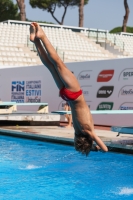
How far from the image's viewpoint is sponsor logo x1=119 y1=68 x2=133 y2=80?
48.2ft

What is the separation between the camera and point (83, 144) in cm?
523

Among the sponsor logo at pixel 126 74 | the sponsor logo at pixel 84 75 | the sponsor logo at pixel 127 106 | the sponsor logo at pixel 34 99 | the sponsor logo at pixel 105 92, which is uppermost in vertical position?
the sponsor logo at pixel 126 74

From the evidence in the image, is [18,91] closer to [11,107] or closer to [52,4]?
[11,107]

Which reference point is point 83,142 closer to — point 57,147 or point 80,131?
point 80,131

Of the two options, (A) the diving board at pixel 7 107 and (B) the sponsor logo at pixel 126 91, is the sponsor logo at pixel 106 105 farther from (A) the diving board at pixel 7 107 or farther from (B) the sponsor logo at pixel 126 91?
(A) the diving board at pixel 7 107

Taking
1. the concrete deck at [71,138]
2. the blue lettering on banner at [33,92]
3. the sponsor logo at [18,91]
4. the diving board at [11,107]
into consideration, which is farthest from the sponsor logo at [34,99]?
the concrete deck at [71,138]

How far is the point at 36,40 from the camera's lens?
206 inches

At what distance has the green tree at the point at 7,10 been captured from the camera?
166 ft

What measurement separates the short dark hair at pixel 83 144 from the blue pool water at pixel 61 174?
219 cm

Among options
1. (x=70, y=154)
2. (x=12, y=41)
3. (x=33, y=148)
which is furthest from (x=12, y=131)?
(x=12, y=41)

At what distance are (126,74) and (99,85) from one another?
148cm

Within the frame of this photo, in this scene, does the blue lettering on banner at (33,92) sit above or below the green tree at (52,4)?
below

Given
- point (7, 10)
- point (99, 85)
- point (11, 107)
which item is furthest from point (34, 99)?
point (7, 10)

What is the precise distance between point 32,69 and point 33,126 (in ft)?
12.6
